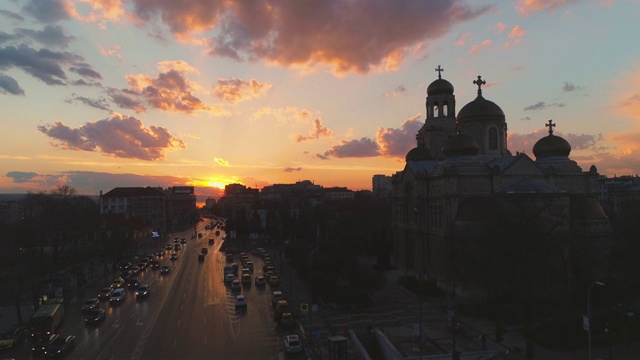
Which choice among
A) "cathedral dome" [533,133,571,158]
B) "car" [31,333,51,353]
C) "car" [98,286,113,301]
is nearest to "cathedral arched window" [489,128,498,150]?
"cathedral dome" [533,133,571,158]

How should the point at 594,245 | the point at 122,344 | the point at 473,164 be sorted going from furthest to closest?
the point at 473,164 < the point at 594,245 < the point at 122,344

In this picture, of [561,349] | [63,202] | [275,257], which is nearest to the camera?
[561,349]

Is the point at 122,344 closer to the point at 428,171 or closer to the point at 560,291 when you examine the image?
the point at 560,291

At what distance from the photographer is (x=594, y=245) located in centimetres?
4062

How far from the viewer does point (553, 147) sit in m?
47.8

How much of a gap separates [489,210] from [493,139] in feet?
48.9

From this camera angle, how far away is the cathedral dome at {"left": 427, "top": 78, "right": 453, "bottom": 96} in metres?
58.9

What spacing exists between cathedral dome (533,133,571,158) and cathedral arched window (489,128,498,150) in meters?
4.64

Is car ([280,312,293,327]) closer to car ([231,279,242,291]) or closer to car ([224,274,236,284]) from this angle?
car ([231,279,242,291])

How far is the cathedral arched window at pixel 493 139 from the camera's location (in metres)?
52.2

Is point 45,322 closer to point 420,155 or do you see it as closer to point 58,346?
point 58,346

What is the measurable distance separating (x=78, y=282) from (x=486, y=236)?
4228 centimetres

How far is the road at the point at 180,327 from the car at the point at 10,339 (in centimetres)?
70

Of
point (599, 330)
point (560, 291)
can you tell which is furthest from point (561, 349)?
point (560, 291)
